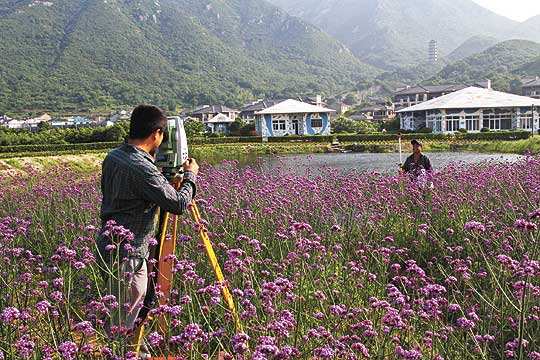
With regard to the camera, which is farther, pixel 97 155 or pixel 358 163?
pixel 97 155

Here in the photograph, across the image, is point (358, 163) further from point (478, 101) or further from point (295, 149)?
point (478, 101)

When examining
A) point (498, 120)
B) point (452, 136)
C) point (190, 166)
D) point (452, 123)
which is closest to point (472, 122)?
point (452, 123)

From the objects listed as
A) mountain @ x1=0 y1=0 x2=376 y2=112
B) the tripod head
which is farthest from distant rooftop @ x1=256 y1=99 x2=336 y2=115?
mountain @ x1=0 y1=0 x2=376 y2=112

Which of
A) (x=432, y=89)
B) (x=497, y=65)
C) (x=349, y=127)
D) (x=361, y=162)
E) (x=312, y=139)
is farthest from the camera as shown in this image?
(x=497, y=65)

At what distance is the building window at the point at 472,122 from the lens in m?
43.1

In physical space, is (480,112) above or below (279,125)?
above

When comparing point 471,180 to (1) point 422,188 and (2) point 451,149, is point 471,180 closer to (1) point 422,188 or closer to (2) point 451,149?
(1) point 422,188

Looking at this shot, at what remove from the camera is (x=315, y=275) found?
392 cm

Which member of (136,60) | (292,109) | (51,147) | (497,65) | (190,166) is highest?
(136,60)

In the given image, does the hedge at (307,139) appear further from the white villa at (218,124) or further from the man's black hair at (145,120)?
the man's black hair at (145,120)

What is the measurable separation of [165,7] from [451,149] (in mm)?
131993

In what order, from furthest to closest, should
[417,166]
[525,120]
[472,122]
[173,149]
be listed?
1. [472,122]
2. [525,120]
3. [417,166]
4. [173,149]

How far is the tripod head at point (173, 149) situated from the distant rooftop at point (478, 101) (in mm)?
40547

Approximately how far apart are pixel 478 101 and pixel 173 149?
138ft
